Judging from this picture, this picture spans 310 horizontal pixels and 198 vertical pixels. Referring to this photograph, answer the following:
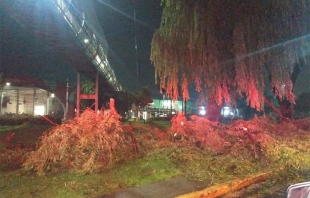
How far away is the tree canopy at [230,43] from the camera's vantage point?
37.6ft

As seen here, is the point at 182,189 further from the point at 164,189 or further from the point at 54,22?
the point at 54,22

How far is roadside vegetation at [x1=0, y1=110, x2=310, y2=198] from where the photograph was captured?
7523 millimetres

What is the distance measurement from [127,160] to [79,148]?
4.74 feet

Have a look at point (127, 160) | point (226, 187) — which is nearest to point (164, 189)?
point (226, 187)

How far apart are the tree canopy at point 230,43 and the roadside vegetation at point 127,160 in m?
2.08

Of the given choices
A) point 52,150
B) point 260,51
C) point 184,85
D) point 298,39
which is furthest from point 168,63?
point 52,150

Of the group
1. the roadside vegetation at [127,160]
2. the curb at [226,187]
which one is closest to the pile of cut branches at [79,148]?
the roadside vegetation at [127,160]

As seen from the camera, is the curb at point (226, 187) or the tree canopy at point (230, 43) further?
the tree canopy at point (230, 43)

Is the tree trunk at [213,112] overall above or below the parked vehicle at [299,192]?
above

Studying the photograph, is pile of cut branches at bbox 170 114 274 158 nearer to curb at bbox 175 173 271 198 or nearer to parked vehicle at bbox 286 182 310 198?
curb at bbox 175 173 271 198

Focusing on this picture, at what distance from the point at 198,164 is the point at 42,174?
150 inches

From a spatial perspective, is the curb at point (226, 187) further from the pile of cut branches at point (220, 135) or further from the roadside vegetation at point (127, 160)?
the pile of cut branches at point (220, 135)

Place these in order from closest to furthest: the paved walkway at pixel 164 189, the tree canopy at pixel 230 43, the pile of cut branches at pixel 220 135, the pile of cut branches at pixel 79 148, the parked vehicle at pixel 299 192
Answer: the parked vehicle at pixel 299 192 → the paved walkway at pixel 164 189 → the pile of cut branches at pixel 79 148 → the pile of cut branches at pixel 220 135 → the tree canopy at pixel 230 43

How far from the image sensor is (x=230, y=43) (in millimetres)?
12078
